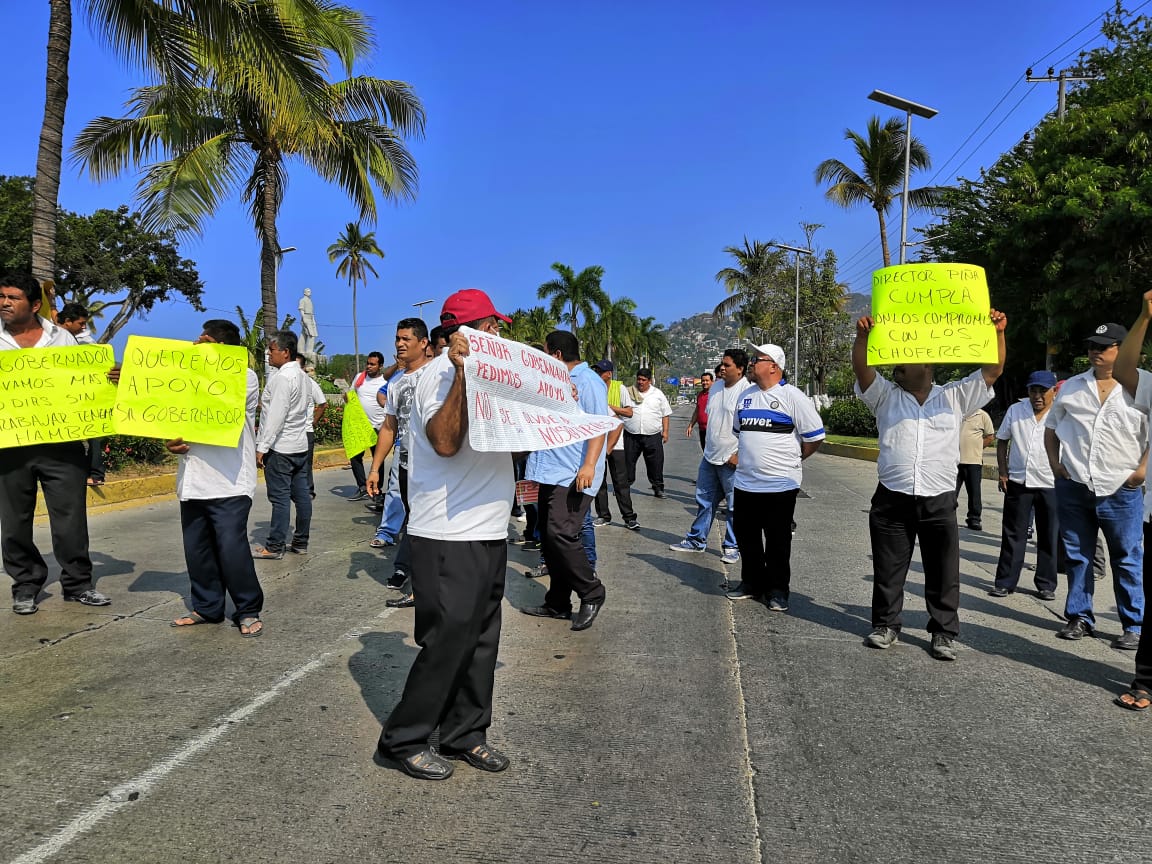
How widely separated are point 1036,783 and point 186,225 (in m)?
14.8

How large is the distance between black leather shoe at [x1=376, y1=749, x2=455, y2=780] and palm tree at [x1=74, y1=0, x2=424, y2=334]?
859 cm

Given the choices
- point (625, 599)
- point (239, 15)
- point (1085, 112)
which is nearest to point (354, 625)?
point (625, 599)

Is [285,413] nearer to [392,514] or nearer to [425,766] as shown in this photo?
[392,514]

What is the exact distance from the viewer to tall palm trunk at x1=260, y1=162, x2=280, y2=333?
16672 millimetres

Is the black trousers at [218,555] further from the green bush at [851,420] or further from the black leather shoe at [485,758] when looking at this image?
the green bush at [851,420]

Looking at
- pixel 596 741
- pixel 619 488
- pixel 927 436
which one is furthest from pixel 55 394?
pixel 619 488

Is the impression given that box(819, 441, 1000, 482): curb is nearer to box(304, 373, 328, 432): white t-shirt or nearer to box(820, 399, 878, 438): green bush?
box(820, 399, 878, 438): green bush

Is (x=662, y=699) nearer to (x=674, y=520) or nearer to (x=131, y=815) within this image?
(x=131, y=815)

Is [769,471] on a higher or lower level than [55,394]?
lower

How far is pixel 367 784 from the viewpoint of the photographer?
3.03m

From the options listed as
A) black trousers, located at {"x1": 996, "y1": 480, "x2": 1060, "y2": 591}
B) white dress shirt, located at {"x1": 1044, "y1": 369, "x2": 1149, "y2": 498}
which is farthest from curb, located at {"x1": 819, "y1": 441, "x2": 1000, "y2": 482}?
white dress shirt, located at {"x1": 1044, "y1": 369, "x2": 1149, "y2": 498}

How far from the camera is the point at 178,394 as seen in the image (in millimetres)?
4824

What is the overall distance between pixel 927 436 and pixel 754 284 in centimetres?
4346

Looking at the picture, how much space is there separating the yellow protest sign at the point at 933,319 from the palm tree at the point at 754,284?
125 feet
